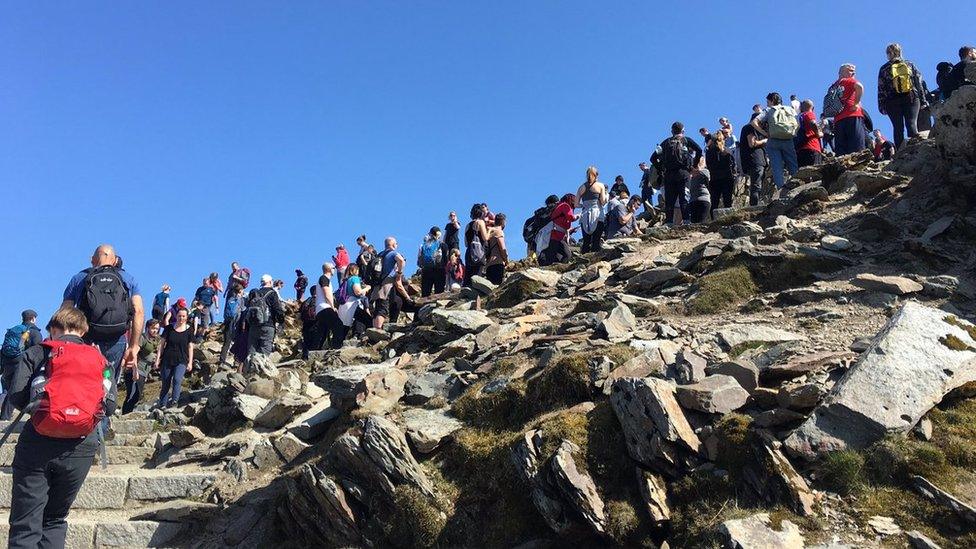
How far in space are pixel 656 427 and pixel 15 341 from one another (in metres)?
14.3

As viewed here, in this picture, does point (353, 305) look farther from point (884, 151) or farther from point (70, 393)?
point (884, 151)

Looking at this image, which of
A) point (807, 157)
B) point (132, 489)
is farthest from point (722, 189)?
point (132, 489)

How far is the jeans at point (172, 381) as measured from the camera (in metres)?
15.9

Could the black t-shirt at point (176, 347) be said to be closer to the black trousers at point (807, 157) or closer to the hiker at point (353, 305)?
the hiker at point (353, 305)

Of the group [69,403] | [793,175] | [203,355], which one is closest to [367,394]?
[69,403]

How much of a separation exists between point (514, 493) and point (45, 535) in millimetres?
4928

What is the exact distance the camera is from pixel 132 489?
10320mm

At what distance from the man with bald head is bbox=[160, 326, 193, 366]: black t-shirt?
621 centimetres

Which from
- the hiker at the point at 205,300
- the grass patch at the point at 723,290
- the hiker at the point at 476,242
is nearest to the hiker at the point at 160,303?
the hiker at the point at 205,300

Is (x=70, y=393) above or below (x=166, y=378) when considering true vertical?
below

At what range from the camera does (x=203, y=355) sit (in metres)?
23.7

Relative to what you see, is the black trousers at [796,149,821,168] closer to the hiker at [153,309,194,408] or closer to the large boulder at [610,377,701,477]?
the large boulder at [610,377,701,477]

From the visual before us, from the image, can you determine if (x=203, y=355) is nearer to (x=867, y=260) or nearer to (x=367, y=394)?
(x=367, y=394)

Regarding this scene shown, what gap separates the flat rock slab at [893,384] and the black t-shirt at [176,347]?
14451mm
